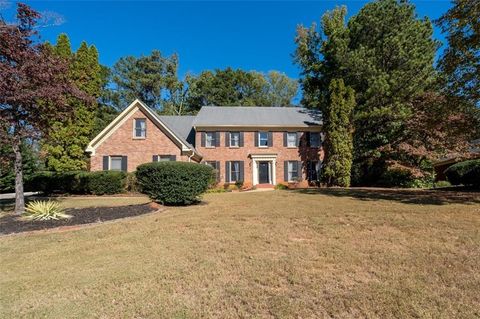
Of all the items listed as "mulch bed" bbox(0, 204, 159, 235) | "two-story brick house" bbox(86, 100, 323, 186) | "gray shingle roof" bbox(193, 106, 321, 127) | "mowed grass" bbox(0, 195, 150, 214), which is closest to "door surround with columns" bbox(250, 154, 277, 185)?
"two-story brick house" bbox(86, 100, 323, 186)

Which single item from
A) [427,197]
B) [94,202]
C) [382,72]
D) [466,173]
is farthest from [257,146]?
[427,197]

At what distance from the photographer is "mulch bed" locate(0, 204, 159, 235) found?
24.1ft

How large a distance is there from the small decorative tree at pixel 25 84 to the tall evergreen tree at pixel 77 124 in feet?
48.0

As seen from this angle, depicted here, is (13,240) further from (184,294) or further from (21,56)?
(21,56)

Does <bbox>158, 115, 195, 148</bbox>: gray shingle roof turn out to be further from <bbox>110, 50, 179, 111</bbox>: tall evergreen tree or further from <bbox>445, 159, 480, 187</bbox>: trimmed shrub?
<bbox>445, 159, 480, 187</bbox>: trimmed shrub

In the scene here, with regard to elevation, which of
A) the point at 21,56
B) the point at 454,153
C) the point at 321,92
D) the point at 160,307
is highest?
the point at 321,92

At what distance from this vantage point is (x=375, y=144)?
22547mm

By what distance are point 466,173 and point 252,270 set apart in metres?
17.5

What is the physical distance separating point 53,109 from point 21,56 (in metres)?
2.02

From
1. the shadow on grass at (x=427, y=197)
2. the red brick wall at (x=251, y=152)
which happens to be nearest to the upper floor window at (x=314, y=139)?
the red brick wall at (x=251, y=152)

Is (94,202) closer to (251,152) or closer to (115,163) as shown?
(115,163)

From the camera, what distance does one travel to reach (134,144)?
19953 millimetres

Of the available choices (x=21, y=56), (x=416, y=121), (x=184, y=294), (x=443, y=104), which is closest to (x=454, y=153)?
(x=416, y=121)

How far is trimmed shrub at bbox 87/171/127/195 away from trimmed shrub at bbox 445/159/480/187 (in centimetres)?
2009
